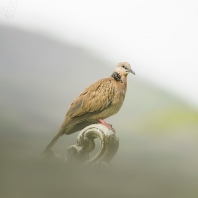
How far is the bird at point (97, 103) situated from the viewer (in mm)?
2639

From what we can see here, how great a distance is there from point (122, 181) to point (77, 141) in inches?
16.3

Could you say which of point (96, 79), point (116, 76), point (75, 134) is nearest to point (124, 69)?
point (116, 76)

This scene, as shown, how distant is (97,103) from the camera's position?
2670mm

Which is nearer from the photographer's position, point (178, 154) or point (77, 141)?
point (178, 154)

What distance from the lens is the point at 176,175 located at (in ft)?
8.04

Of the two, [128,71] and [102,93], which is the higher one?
[128,71]

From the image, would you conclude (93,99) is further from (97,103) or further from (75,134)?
(75,134)

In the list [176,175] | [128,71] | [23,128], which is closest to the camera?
[176,175]

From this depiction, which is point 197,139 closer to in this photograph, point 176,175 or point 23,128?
point 176,175

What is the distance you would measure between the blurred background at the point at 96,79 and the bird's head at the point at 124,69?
1.5 inches

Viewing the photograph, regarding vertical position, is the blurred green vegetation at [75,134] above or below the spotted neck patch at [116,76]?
below

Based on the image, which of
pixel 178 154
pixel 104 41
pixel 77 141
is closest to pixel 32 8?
pixel 104 41

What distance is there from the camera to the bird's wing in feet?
8.69

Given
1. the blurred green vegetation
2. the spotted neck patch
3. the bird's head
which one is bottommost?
the blurred green vegetation
